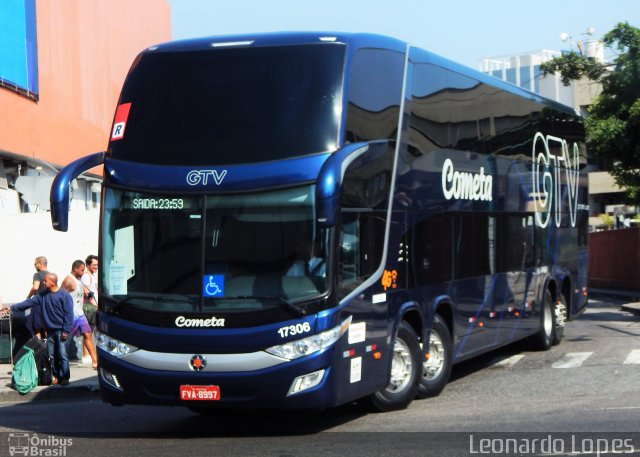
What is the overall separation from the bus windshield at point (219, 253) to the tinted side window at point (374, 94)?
106 cm

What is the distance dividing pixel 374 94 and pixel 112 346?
357 centimetres

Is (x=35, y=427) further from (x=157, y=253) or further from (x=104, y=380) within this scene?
(x=157, y=253)

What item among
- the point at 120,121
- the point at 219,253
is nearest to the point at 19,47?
the point at 120,121

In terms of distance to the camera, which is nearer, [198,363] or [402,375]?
[198,363]

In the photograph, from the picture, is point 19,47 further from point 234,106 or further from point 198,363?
point 198,363

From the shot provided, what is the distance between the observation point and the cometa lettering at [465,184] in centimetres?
1313

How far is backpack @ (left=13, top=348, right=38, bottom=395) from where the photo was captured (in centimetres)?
1407

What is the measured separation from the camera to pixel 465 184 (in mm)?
13781

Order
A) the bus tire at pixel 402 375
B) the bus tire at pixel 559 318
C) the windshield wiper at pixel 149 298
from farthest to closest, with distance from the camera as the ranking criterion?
the bus tire at pixel 559 318 → the bus tire at pixel 402 375 → the windshield wiper at pixel 149 298

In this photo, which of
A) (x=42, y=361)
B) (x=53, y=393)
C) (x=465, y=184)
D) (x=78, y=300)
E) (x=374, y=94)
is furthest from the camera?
(x=78, y=300)

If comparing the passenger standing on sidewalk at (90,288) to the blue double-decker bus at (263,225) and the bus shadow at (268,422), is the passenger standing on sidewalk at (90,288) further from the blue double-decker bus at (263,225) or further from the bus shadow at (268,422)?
the blue double-decker bus at (263,225)

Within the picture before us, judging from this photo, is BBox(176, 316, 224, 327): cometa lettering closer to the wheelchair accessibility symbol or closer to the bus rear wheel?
the wheelchair accessibility symbol

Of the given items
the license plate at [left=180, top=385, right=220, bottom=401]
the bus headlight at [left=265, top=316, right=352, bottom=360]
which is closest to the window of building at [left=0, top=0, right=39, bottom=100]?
the license plate at [left=180, top=385, right=220, bottom=401]

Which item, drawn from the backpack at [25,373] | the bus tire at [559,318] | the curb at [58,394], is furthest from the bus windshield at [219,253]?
the bus tire at [559,318]
